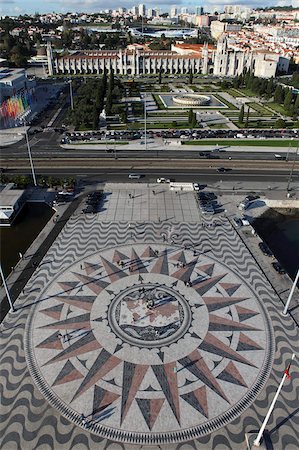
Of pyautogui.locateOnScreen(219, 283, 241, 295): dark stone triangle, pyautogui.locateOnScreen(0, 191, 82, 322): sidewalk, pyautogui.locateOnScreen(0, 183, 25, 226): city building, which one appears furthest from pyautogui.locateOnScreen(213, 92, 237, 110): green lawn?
pyautogui.locateOnScreen(219, 283, 241, 295): dark stone triangle

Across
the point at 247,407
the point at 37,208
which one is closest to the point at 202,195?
the point at 37,208

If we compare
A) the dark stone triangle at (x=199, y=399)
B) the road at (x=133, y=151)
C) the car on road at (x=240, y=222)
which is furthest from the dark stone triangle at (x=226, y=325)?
the road at (x=133, y=151)

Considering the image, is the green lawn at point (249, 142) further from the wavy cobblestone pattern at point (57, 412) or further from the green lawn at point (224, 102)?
the wavy cobblestone pattern at point (57, 412)

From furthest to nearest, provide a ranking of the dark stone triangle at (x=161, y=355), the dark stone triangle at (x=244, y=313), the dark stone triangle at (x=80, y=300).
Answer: the dark stone triangle at (x=80, y=300) → the dark stone triangle at (x=244, y=313) → the dark stone triangle at (x=161, y=355)

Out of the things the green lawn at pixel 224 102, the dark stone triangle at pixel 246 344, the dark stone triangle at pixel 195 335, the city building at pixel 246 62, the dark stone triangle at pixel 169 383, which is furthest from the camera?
the city building at pixel 246 62

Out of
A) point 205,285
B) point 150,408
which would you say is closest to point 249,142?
point 205,285

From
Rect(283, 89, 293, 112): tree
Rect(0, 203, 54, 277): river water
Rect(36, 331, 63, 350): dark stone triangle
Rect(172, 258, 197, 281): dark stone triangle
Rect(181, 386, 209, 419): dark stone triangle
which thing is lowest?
Rect(0, 203, 54, 277): river water

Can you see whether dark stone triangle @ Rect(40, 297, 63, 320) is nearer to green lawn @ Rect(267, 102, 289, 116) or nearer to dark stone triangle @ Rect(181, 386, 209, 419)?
dark stone triangle @ Rect(181, 386, 209, 419)
